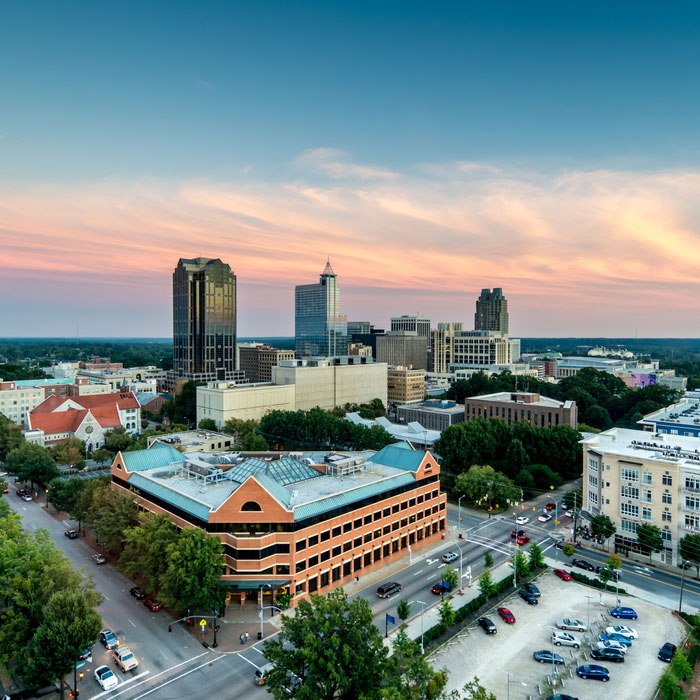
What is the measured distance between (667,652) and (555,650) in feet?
33.5

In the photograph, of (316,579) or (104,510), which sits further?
(104,510)

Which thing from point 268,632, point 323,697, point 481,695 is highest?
point 481,695

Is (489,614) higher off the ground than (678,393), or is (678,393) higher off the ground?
(678,393)

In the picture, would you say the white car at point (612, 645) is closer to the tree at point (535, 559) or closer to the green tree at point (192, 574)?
the tree at point (535, 559)

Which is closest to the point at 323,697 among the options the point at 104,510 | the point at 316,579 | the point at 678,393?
the point at 316,579

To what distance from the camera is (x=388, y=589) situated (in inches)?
2387

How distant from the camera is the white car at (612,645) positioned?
4903 cm

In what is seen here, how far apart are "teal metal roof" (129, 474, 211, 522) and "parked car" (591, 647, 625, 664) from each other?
42140 millimetres

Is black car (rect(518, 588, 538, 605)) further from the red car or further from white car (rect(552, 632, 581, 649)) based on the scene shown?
white car (rect(552, 632, 581, 649))

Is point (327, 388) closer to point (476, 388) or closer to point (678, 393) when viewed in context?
point (476, 388)

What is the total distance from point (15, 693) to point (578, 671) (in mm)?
49329

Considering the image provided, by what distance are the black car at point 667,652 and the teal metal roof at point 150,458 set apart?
65.3 meters

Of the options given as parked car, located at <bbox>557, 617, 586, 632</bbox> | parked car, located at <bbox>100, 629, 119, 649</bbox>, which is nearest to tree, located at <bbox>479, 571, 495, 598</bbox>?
parked car, located at <bbox>557, 617, 586, 632</bbox>

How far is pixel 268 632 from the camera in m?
52.9
